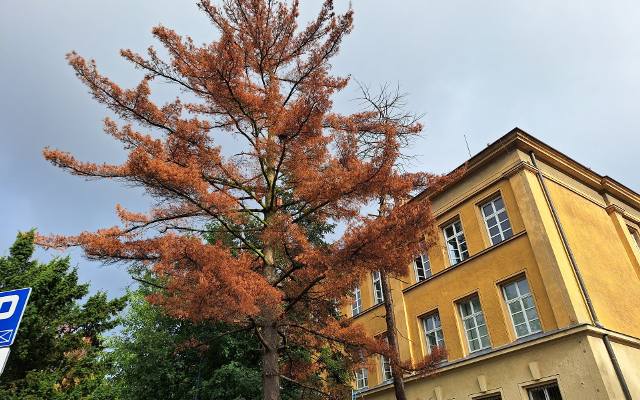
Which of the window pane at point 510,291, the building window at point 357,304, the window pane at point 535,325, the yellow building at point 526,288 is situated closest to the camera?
the yellow building at point 526,288

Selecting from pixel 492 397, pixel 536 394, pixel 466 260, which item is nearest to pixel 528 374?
pixel 536 394

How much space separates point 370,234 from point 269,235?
2.35 m

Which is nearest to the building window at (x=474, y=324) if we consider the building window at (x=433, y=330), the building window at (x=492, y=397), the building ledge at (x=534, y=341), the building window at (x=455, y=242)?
the building ledge at (x=534, y=341)

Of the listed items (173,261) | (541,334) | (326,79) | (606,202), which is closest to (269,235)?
(173,261)

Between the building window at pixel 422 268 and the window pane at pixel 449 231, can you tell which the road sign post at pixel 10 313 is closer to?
the building window at pixel 422 268

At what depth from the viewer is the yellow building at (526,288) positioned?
1173 cm

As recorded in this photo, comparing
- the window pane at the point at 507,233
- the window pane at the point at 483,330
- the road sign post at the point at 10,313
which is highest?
the window pane at the point at 507,233

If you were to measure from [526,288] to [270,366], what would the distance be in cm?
916

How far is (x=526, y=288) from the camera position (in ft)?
44.4

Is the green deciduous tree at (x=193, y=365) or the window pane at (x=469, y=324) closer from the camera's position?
the green deciduous tree at (x=193, y=365)

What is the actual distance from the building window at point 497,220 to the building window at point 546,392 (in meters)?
4.79

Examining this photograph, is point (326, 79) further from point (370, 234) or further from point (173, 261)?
point (173, 261)

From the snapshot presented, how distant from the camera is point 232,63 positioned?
8.35 m

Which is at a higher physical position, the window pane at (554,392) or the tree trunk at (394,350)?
the tree trunk at (394,350)
